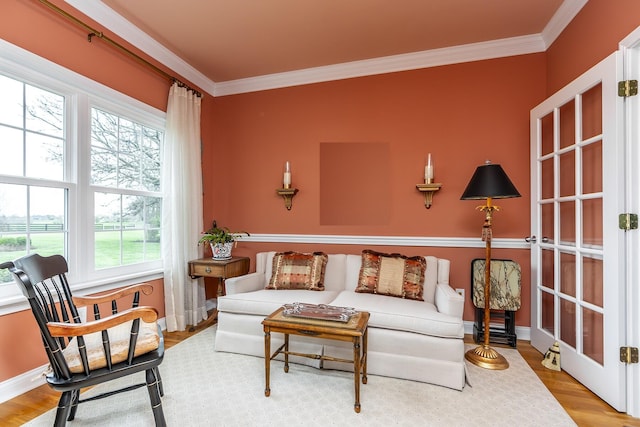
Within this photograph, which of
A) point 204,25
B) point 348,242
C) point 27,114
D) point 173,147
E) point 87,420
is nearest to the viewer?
point 87,420

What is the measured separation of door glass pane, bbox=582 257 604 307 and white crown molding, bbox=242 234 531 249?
76 centimetres

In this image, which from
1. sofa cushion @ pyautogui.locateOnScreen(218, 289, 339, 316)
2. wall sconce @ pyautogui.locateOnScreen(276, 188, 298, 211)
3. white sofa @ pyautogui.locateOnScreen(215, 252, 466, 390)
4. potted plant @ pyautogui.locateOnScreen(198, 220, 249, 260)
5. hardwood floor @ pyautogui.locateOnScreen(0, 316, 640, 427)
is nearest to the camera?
hardwood floor @ pyautogui.locateOnScreen(0, 316, 640, 427)

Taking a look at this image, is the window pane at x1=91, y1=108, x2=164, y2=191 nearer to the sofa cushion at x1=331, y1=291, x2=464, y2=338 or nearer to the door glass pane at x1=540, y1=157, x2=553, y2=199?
the sofa cushion at x1=331, y1=291, x2=464, y2=338

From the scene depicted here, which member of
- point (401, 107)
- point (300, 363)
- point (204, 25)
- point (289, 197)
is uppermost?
point (204, 25)

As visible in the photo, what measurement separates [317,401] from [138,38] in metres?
3.29

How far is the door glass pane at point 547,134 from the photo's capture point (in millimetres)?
2529

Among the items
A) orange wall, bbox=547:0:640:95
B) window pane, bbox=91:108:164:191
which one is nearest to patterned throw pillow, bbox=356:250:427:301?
orange wall, bbox=547:0:640:95

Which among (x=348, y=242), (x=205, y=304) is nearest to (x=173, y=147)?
(x=205, y=304)

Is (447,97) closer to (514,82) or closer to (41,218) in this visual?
(514,82)

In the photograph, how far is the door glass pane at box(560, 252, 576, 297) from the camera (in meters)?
2.21

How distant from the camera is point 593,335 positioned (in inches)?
79.4

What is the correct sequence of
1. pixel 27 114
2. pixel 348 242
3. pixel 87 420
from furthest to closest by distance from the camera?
pixel 348 242 < pixel 27 114 < pixel 87 420

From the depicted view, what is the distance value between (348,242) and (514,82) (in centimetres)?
223

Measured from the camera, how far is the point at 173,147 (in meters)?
3.08
